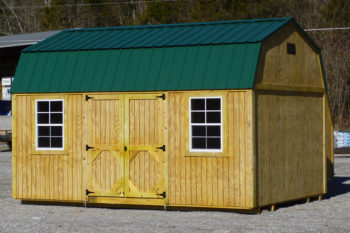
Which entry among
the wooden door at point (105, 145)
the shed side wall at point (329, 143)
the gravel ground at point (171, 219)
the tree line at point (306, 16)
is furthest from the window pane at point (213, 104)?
the tree line at point (306, 16)

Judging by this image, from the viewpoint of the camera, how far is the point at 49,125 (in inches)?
624

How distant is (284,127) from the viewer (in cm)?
1546

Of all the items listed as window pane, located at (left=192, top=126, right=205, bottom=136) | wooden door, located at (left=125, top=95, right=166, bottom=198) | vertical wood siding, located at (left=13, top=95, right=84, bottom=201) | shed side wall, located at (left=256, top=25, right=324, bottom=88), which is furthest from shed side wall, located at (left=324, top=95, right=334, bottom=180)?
vertical wood siding, located at (left=13, top=95, right=84, bottom=201)

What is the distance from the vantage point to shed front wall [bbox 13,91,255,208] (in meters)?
14.4

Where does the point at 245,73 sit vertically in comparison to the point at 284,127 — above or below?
above

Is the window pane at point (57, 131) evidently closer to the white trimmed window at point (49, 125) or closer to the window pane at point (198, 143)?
the white trimmed window at point (49, 125)

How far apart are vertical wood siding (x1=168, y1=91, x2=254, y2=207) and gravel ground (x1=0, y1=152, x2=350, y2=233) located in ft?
1.04

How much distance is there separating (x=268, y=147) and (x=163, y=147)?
6.84 ft

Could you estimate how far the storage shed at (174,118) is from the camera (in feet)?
47.6

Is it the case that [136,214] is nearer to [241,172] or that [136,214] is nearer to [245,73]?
[241,172]

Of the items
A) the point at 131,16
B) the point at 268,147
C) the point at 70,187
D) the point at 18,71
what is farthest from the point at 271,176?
the point at 131,16

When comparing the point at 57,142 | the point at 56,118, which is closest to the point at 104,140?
the point at 57,142

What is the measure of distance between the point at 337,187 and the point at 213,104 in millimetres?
6176

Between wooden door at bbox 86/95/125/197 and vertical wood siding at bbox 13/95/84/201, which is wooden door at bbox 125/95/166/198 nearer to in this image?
wooden door at bbox 86/95/125/197
